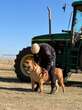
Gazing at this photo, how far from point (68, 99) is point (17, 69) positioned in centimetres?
545

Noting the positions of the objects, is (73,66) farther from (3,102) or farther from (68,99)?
(3,102)

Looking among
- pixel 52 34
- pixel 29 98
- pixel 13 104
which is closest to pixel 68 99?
pixel 29 98

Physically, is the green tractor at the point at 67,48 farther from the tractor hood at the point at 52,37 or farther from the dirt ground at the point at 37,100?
the dirt ground at the point at 37,100

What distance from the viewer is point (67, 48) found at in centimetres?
1683

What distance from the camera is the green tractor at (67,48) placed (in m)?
16.4

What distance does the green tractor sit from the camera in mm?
16422

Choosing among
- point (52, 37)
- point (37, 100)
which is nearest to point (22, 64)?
point (52, 37)

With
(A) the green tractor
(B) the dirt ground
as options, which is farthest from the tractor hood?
(B) the dirt ground

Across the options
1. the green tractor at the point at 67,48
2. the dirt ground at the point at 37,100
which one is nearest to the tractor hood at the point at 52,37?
the green tractor at the point at 67,48

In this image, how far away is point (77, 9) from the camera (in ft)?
54.5

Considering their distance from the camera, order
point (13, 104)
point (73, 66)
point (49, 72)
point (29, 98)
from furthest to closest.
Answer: point (73, 66), point (49, 72), point (29, 98), point (13, 104)

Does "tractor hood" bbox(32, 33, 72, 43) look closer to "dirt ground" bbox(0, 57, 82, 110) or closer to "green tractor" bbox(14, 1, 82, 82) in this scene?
"green tractor" bbox(14, 1, 82, 82)

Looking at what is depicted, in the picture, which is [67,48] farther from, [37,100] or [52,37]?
[37,100]

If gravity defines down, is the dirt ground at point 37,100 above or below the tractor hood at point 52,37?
below
